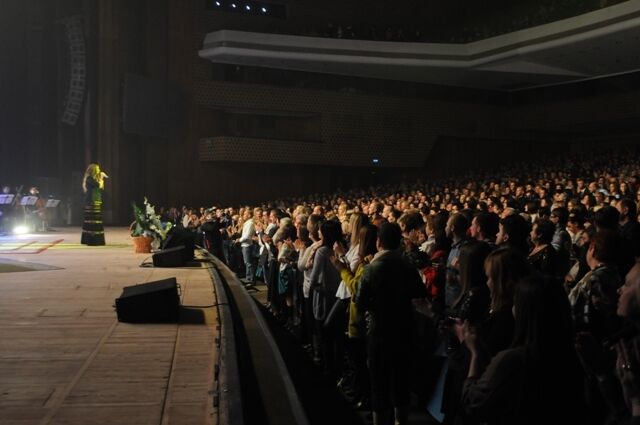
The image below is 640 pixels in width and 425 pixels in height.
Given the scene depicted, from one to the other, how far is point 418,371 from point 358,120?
25.4m

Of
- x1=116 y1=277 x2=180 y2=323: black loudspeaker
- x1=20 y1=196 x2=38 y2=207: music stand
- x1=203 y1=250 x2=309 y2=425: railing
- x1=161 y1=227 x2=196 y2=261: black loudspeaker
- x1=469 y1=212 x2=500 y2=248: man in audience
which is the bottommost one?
x1=203 y1=250 x2=309 y2=425: railing

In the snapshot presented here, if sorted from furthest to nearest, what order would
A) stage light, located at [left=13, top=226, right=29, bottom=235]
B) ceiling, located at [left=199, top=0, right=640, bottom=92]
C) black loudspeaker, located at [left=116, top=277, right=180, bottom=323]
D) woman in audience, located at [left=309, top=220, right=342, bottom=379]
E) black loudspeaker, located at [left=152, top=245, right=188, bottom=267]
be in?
ceiling, located at [left=199, top=0, right=640, bottom=92]
stage light, located at [left=13, top=226, right=29, bottom=235]
black loudspeaker, located at [left=152, top=245, right=188, bottom=267]
black loudspeaker, located at [left=116, top=277, right=180, bottom=323]
woman in audience, located at [left=309, top=220, right=342, bottom=379]

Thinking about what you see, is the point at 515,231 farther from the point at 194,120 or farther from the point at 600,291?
the point at 194,120

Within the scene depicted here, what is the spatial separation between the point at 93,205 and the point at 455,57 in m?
16.2

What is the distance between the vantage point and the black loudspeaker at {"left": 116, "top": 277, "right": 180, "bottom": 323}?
651 cm

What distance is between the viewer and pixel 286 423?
165 inches

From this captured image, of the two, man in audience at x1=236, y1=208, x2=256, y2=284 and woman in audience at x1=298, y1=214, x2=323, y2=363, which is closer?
woman in audience at x1=298, y1=214, x2=323, y2=363

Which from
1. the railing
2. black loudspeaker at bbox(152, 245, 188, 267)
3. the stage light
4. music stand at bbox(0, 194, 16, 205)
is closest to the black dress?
black loudspeaker at bbox(152, 245, 188, 267)

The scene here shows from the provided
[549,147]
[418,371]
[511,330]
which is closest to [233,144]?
[549,147]

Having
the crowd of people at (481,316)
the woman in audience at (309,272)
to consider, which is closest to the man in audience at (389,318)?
the crowd of people at (481,316)

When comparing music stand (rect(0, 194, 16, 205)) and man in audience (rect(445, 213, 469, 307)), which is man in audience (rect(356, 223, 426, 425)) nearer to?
man in audience (rect(445, 213, 469, 307))

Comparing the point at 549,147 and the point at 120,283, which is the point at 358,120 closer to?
the point at 549,147

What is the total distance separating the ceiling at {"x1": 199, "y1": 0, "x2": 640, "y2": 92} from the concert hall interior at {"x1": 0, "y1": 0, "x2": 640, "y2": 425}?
123 millimetres

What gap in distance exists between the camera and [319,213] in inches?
380
